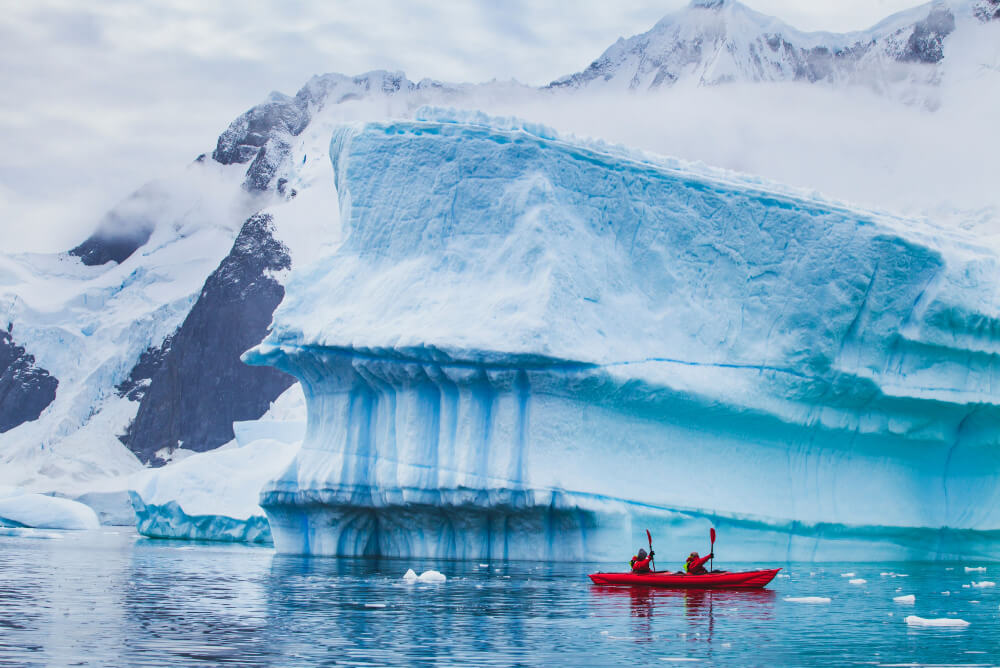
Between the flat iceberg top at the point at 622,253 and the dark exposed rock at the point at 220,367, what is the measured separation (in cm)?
5341

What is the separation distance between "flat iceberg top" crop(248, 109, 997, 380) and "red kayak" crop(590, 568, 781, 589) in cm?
464

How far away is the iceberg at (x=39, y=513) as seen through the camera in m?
33.9

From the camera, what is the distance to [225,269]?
236 ft

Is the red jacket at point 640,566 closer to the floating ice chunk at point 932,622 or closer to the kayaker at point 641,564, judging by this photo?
the kayaker at point 641,564

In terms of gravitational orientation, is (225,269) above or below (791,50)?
below

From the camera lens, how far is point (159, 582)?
13.7 meters

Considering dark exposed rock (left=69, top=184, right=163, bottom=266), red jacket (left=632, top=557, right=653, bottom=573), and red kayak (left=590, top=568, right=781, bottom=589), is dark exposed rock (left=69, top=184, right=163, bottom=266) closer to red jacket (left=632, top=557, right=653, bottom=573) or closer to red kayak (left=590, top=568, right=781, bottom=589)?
red jacket (left=632, top=557, right=653, bottom=573)

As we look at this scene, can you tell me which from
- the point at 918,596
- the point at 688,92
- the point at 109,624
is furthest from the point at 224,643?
the point at 688,92

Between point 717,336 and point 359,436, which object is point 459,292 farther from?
point 717,336

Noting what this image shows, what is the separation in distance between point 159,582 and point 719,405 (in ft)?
26.8

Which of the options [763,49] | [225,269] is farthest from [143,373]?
[763,49]

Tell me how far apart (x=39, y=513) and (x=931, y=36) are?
167 ft

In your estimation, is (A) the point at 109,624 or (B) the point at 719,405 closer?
(A) the point at 109,624

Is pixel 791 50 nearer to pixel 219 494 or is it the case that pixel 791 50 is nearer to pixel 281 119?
pixel 281 119
